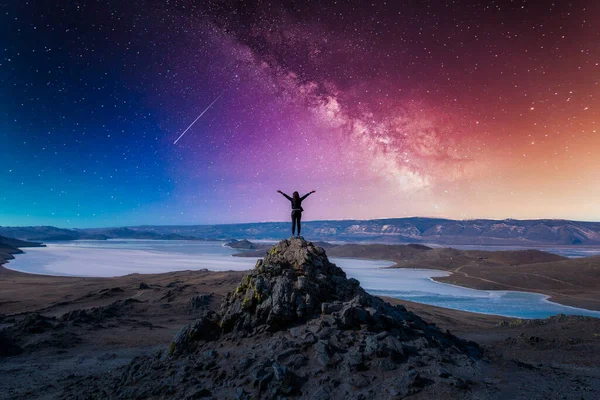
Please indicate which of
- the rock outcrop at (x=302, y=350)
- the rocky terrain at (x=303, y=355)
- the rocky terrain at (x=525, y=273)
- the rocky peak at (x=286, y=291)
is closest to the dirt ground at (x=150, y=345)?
the rocky terrain at (x=303, y=355)

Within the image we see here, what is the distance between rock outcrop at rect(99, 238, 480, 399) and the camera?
7.61m

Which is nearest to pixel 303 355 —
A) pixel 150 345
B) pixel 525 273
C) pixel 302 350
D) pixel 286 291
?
pixel 302 350

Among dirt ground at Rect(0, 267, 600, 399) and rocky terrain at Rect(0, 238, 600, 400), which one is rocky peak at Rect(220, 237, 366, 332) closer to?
rocky terrain at Rect(0, 238, 600, 400)

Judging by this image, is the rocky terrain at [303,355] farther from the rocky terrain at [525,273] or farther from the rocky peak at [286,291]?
the rocky terrain at [525,273]

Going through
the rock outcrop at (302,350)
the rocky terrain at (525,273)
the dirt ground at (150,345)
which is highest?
the rock outcrop at (302,350)

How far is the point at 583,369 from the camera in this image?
1073 cm

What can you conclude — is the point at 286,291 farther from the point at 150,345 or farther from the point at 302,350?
the point at 150,345

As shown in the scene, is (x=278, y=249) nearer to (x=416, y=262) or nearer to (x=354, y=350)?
(x=354, y=350)

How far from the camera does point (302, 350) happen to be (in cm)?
880

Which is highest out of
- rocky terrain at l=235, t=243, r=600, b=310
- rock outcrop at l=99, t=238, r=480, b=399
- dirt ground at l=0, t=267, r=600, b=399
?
rock outcrop at l=99, t=238, r=480, b=399

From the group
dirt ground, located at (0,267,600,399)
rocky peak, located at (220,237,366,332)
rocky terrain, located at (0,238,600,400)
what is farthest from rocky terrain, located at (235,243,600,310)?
rocky peak, located at (220,237,366,332)

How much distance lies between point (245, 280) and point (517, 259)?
253 feet

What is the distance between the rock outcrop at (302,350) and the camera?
761cm

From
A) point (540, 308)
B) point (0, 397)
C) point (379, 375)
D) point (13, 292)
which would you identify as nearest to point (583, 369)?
point (379, 375)
